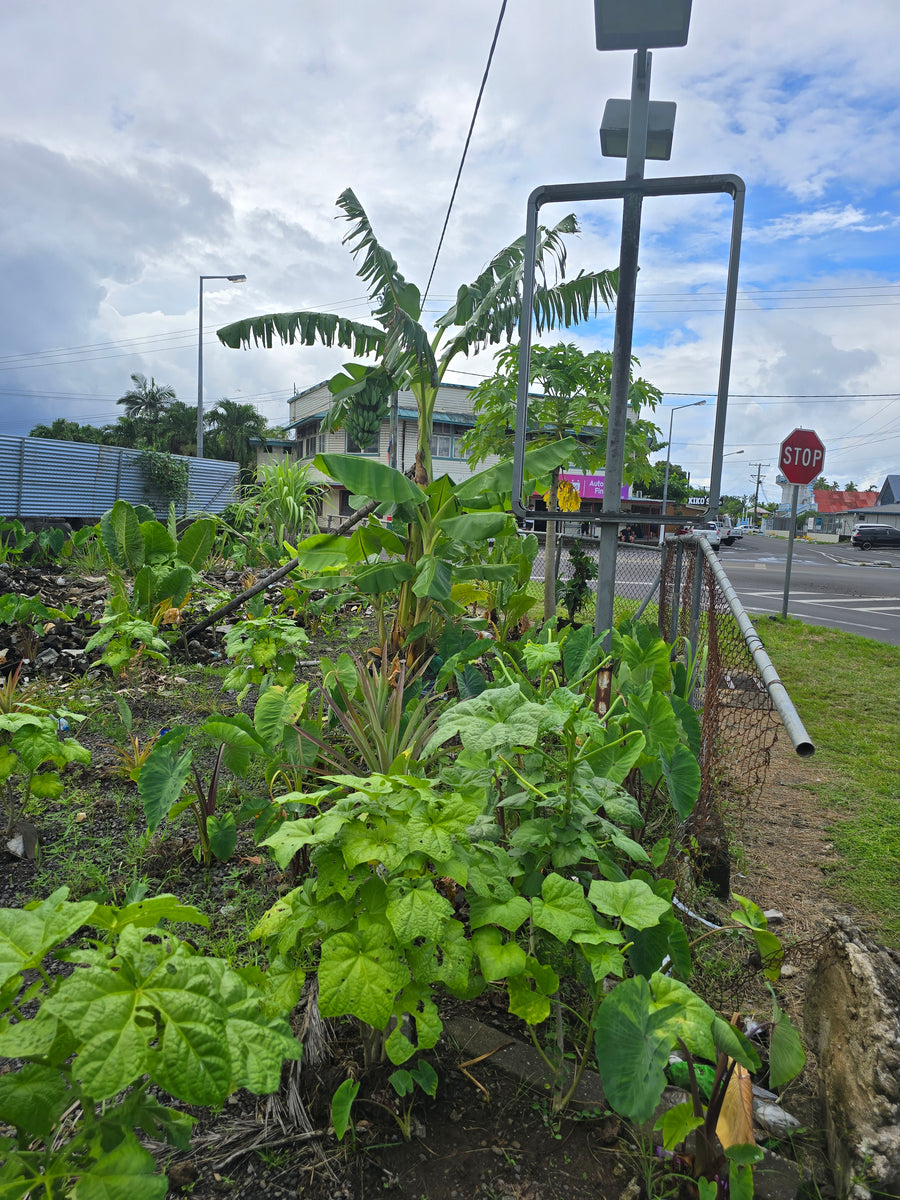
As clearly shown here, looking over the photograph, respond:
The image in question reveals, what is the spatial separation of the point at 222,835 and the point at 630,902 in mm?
1524

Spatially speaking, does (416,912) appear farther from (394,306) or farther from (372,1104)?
(394,306)

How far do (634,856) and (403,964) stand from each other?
0.58 metres

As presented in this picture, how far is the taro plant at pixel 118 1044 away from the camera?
0.93 meters

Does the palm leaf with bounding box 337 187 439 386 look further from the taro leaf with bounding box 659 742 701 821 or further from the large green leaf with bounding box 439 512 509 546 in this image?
the taro leaf with bounding box 659 742 701 821

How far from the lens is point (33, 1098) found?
99cm

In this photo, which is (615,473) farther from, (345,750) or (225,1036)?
(225,1036)

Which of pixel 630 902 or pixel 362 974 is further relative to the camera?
pixel 630 902

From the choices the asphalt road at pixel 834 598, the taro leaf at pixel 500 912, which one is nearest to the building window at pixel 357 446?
the taro leaf at pixel 500 912

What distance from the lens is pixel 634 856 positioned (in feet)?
5.15

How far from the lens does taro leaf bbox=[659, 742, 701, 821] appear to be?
1928 mm

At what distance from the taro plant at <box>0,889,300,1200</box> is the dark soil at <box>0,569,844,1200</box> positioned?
40 cm

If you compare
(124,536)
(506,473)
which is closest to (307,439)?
(124,536)

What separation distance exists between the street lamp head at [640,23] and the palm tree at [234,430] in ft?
150

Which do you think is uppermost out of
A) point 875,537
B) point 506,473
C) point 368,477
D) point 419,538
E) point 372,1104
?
point 875,537
